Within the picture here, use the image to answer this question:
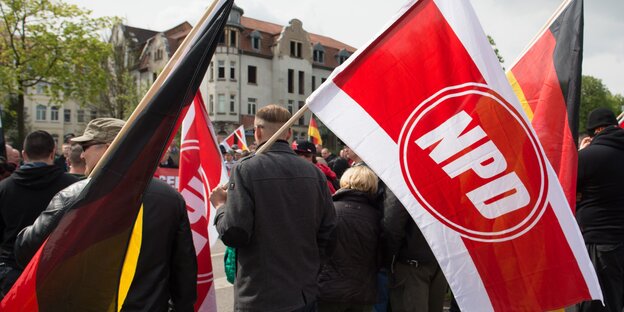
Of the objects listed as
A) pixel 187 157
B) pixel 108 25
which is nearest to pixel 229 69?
pixel 108 25

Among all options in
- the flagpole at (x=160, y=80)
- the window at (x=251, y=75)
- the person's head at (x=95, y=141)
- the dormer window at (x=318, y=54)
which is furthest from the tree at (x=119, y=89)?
the flagpole at (x=160, y=80)

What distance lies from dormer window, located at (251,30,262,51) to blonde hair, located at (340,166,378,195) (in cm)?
4622

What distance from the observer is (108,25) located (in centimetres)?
2202

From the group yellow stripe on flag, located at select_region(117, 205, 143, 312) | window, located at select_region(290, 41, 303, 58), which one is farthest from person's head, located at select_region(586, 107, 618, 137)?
window, located at select_region(290, 41, 303, 58)

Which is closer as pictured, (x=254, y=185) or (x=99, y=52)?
(x=254, y=185)

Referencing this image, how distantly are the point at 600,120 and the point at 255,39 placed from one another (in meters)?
46.3

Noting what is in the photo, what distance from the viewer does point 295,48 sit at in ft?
169

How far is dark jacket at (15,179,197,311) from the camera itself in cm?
282

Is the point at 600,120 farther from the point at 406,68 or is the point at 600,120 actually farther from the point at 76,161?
the point at 76,161

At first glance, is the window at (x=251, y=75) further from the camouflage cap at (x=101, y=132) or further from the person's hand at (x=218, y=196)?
the camouflage cap at (x=101, y=132)

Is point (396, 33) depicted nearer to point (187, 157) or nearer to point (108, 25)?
point (187, 157)

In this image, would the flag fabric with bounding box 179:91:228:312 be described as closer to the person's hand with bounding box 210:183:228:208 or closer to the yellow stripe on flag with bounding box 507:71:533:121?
the person's hand with bounding box 210:183:228:208

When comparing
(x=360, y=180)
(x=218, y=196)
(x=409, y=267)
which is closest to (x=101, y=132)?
(x=218, y=196)

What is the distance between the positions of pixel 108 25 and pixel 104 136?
2124cm
